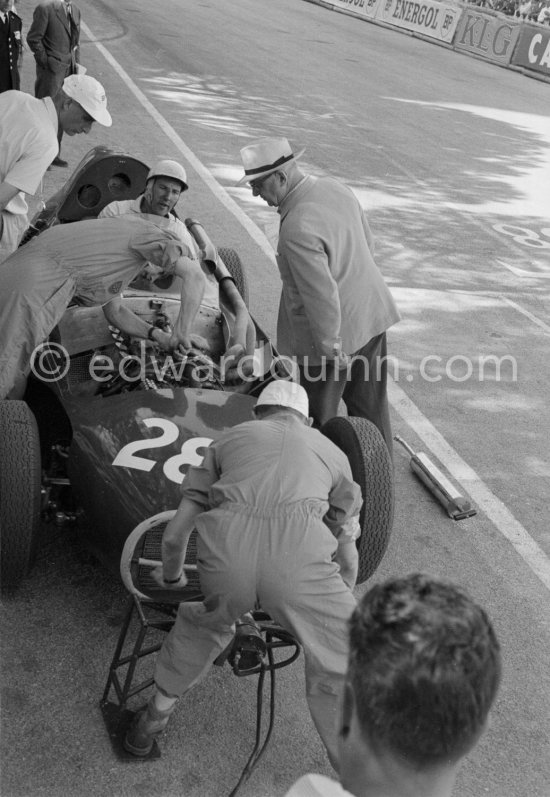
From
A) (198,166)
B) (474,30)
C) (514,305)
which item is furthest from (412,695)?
(474,30)

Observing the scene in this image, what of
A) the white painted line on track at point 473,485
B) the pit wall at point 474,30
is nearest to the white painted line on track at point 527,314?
the white painted line on track at point 473,485

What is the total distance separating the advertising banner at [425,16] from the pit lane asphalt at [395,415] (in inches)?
292

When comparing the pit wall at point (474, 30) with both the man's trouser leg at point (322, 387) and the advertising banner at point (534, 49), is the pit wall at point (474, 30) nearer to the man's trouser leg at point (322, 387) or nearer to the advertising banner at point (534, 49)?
the advertising banner at point (534, 49)

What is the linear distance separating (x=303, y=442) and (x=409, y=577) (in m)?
1.68

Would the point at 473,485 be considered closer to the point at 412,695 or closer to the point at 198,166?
the point at 412,695

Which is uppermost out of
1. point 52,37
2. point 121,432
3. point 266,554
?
point 266,554

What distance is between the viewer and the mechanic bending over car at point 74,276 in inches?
182

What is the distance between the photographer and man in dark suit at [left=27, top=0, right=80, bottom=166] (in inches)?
387

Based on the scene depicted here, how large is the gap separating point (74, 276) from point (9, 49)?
15.6 feet

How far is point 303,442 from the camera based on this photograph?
3.32 m

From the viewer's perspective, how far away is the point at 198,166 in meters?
10.9

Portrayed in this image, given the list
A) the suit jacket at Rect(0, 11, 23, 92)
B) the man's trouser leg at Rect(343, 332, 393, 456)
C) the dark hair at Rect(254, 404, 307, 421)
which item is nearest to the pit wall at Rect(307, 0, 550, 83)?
the suit jacket at Rect(0, 11, 23, 92)

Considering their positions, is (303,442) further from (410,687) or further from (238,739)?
(410,687)

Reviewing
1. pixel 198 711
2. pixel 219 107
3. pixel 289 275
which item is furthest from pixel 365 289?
pixel 219 107
